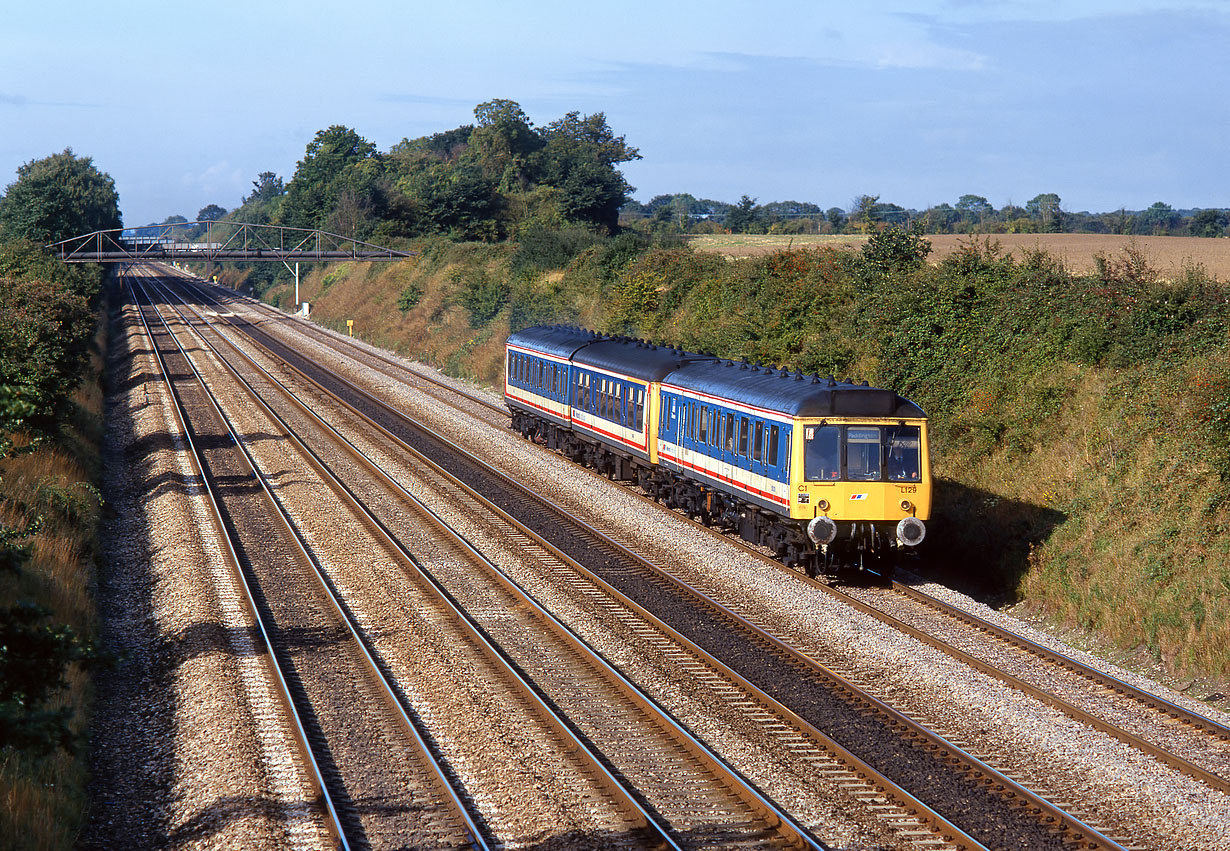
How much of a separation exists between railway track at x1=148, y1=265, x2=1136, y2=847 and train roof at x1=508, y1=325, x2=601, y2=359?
911cm

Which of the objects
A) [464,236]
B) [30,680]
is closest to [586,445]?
[30,680]

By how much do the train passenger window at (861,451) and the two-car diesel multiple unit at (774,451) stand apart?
2 centimetres

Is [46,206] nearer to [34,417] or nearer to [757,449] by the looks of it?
[34,417]

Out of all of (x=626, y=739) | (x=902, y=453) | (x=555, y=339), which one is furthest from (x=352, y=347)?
(x=626, y=739)

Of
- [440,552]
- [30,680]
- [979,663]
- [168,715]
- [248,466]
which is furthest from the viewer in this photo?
[248,466]

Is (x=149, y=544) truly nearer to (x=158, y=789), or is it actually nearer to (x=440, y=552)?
(x=440, y=552)

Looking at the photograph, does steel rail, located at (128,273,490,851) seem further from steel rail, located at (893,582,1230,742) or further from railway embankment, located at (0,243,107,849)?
steel rail, located at (893,582,1230,742)

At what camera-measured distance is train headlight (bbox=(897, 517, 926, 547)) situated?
17.0 m

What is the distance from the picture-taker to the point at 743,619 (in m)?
15.4

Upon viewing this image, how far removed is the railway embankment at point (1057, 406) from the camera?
51.8ft

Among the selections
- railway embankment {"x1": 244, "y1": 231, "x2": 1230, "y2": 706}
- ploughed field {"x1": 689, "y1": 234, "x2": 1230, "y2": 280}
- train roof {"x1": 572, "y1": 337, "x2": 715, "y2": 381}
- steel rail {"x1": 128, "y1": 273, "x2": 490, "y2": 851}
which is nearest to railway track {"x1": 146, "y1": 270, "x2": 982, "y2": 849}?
steel rail {"x1": 128, "y1": 273, "x2": 490, "y2": 851}

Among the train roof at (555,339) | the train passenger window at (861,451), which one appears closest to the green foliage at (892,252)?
Result: the train roof at (555,339)

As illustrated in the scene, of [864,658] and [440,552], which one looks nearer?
[864,658]

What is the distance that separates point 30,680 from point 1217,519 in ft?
48.1
